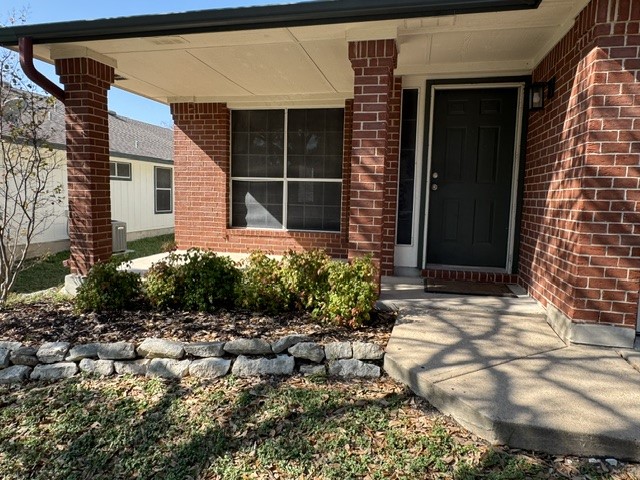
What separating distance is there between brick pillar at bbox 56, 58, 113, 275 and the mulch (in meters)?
0.88

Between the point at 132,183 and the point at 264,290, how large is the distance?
9.90 m

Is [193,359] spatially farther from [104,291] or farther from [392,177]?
[392,177]

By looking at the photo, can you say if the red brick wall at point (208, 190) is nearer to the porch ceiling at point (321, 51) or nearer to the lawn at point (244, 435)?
the porch ceiling at point (321, 51)

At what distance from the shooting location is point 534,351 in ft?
9.71

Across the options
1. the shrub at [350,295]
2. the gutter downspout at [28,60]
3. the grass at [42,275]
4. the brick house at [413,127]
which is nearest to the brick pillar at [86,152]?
the brick house at [413,127]

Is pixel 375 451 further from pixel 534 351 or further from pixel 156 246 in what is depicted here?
pixel 156 246

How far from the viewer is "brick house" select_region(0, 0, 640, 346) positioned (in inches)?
119

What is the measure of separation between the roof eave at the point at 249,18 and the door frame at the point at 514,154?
1.69 m

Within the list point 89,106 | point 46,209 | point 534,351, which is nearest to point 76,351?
point 89,106

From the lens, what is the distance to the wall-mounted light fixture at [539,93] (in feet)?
12.8

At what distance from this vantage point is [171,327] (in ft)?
11.4

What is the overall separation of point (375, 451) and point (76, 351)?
2.31m

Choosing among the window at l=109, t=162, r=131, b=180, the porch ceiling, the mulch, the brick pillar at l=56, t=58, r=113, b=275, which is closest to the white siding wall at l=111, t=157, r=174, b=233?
the window at l=109, t=162, r=131, b=180

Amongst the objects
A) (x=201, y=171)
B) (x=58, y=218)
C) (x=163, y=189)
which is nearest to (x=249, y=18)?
(x=201, y=171)
